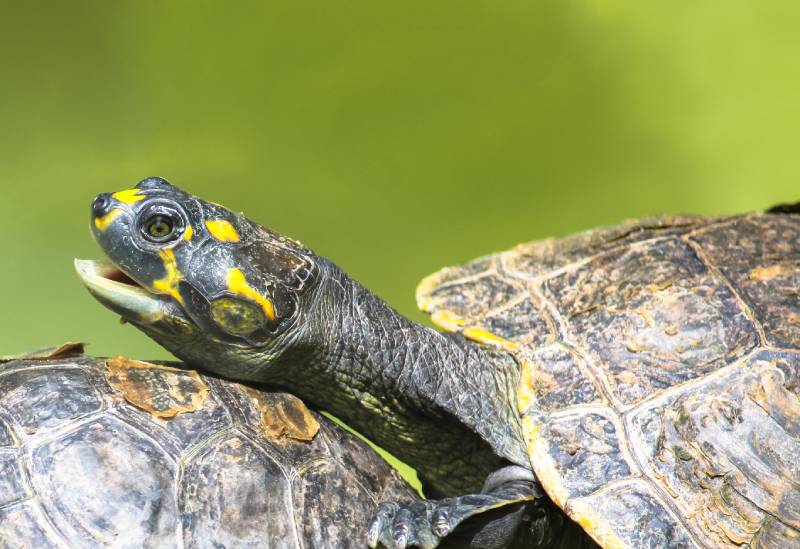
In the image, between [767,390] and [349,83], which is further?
[349,83]

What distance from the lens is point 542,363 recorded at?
186 cm

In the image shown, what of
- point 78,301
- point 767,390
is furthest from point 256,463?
point 78,301

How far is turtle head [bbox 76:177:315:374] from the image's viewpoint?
166 centimetres

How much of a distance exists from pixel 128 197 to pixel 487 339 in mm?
906

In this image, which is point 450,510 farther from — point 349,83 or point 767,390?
point 349,83

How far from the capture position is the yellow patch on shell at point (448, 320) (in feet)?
6.88

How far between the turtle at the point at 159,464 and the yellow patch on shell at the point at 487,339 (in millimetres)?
439

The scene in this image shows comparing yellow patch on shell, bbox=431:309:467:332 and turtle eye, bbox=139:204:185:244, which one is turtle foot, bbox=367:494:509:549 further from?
turtle eye, bbox=139:204:185:244

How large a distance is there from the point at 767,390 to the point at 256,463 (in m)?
1.11

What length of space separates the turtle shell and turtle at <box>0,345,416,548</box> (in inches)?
18.5

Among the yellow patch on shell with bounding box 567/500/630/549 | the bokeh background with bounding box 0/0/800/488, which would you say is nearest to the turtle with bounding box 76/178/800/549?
the yellow patch on shell with bounding box 567/500/630/549

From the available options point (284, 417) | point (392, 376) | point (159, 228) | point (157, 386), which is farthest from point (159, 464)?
point (392, 376)

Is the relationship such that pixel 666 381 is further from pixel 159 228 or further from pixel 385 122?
pixel 385 122

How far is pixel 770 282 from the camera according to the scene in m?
1.92
